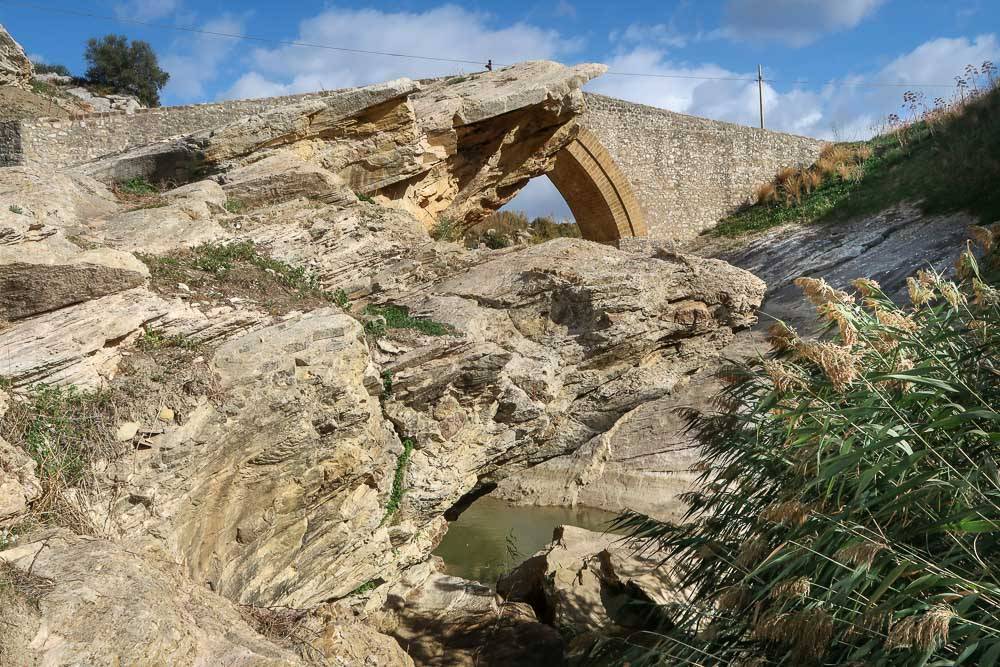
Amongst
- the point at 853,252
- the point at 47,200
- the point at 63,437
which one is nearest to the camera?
the point at 63,437

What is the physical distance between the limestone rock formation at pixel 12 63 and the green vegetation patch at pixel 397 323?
14.6 meters

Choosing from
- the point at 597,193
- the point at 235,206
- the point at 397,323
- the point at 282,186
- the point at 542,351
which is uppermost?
the point at 597,193

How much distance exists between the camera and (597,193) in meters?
20.0

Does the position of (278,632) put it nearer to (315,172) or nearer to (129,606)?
(129,606)

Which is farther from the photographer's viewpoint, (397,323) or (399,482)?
(397,323)

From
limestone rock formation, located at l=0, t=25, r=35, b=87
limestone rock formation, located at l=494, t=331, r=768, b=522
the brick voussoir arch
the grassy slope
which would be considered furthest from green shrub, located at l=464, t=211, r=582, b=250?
limestone rock formation, located at l=0, t=25, r=35, b=87

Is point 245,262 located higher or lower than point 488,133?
lower

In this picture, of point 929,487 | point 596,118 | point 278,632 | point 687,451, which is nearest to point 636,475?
point 687,451

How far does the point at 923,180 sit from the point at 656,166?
6.45 metres

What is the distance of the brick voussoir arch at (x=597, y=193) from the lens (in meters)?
19.5

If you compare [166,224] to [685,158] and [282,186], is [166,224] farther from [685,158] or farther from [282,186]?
[685,158]

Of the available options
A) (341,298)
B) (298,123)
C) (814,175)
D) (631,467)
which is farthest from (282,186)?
(814,175)

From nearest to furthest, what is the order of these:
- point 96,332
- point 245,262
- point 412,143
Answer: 1. point 96,332
2. point 245,262
3. point 412,143

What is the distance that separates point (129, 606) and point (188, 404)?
5.60ft
